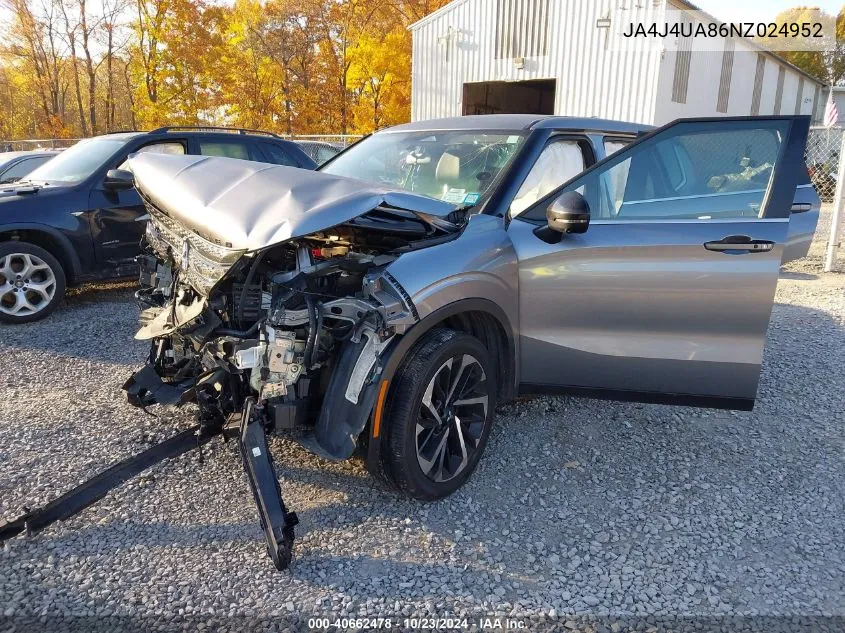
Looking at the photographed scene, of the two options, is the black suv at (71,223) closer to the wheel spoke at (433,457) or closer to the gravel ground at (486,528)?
the gravel ground at (486,528)

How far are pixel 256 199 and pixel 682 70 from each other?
64.1 feet

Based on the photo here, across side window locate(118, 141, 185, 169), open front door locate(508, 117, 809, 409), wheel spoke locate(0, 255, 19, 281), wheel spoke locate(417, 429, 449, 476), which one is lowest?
wheel spoke locate(417, 429, 449, 476)

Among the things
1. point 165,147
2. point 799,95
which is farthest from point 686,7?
point 799,95

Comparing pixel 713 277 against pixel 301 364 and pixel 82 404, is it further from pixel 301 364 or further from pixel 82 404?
pixel 82 404

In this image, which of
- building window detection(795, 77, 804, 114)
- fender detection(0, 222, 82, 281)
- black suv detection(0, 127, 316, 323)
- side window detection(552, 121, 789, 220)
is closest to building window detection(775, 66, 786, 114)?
building window detection(795, 77, 804, 114)

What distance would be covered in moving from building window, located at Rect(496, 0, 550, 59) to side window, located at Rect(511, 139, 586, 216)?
1770cm

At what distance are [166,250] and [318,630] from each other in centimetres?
216

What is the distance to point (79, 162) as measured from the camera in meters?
6.84

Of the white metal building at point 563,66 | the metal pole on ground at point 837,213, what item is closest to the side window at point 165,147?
the metal pole on ground at point 837,213

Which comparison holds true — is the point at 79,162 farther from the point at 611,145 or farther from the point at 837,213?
the point at 837,213

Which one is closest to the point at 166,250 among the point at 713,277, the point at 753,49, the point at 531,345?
the point at 531,345

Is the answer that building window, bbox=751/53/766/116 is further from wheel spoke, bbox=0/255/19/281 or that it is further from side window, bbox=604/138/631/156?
wheel spoke, bbox=0/255/19/281

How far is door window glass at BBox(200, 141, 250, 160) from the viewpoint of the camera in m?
7.22

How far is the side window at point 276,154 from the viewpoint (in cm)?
771
